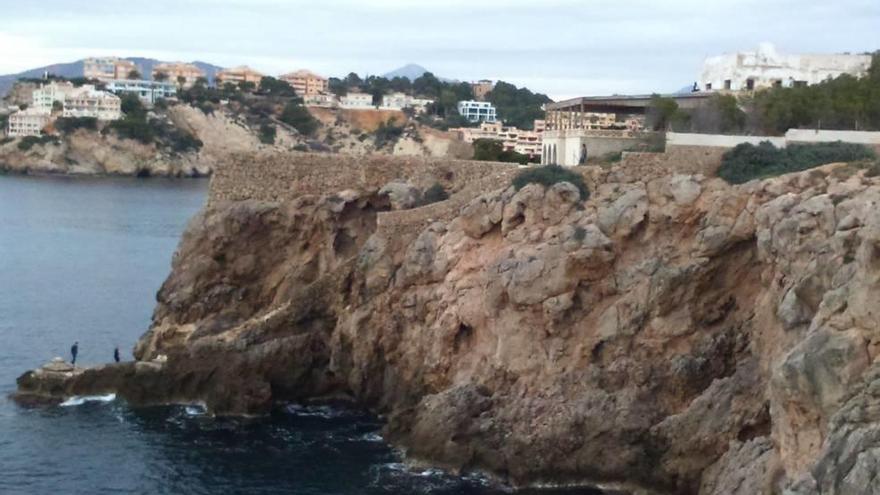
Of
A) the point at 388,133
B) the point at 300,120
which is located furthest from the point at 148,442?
the point at 300,120

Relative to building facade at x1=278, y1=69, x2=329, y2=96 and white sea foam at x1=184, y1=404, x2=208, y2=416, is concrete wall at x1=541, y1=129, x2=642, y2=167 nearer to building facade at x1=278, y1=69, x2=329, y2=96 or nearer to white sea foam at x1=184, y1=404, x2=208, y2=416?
white sea foam at x1=184, y1=404, x2=208, y2=416

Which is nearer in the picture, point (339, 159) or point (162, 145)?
point (339, 159)

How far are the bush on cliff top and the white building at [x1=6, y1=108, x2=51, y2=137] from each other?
101 m

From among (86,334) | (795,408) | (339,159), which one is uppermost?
(339,159)

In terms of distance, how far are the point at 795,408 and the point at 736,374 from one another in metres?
4.90

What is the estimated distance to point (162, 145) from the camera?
384 ft

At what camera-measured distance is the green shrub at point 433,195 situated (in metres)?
33.7

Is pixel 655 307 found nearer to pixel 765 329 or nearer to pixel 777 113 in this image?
pixel 765 329

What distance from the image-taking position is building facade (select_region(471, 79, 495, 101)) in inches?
6107

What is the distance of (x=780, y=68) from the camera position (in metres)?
41.2

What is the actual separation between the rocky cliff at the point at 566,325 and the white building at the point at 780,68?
1175 cm

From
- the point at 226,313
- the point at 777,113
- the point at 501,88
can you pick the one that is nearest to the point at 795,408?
the point at 777,113

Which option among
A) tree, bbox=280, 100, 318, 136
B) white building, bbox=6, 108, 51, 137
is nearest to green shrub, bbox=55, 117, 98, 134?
white building, bbox=6, 108, 51, 137

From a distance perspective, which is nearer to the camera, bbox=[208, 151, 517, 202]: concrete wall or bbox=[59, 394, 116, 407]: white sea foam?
bbox=[59, 394, 116, 407]: white sea foam
